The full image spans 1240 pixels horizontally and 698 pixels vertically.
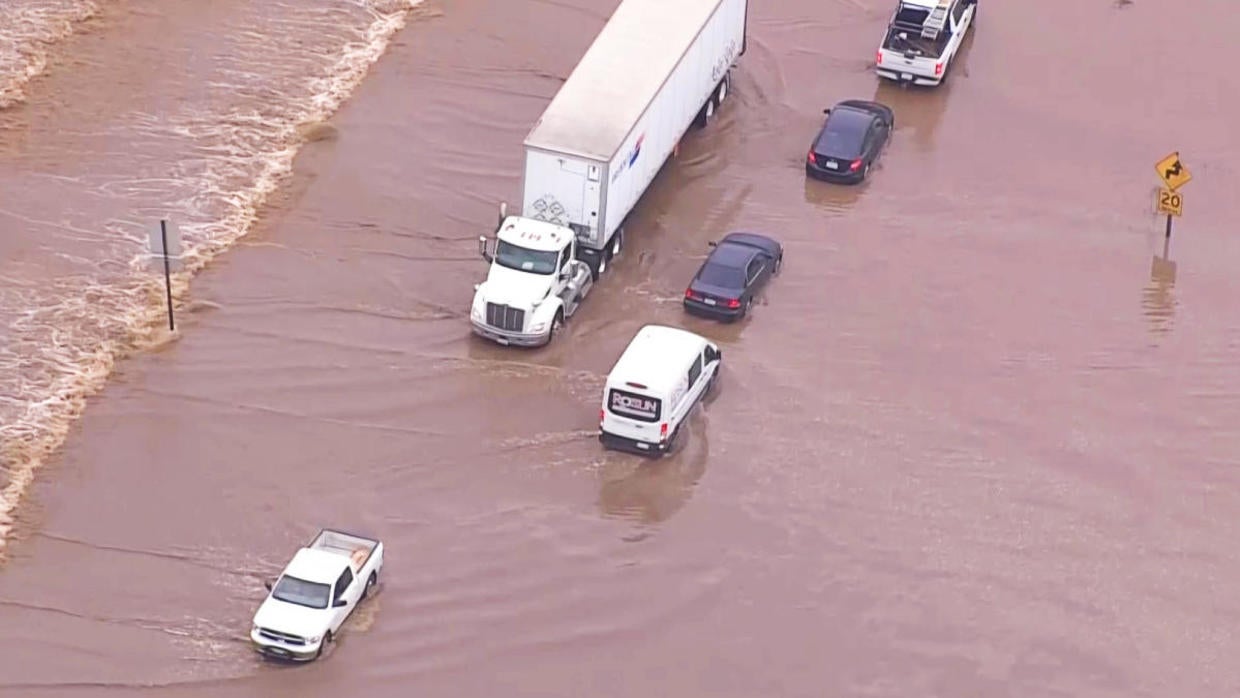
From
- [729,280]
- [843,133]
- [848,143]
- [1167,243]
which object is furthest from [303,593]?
[1167,243]

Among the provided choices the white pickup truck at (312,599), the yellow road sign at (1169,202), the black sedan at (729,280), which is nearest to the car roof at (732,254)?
the black sedan at (729,280)

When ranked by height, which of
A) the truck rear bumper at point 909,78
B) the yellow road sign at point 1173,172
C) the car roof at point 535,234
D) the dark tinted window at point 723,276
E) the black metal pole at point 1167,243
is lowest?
the dark tinted window at point 723,276

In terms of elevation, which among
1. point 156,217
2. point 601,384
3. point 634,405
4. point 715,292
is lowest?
point 601,384

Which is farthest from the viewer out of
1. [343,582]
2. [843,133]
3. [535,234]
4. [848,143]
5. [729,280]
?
[843,133]

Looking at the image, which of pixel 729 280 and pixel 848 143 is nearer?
pixel 729 280

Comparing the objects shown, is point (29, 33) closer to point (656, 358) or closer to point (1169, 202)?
point (656, 358)

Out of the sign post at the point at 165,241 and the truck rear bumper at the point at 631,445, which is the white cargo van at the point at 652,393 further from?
the sign post at the point at 165,241

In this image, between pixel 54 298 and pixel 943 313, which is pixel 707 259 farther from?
pixel 54 298

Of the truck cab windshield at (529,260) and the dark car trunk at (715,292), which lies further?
the dark car trunk at (715,292)
